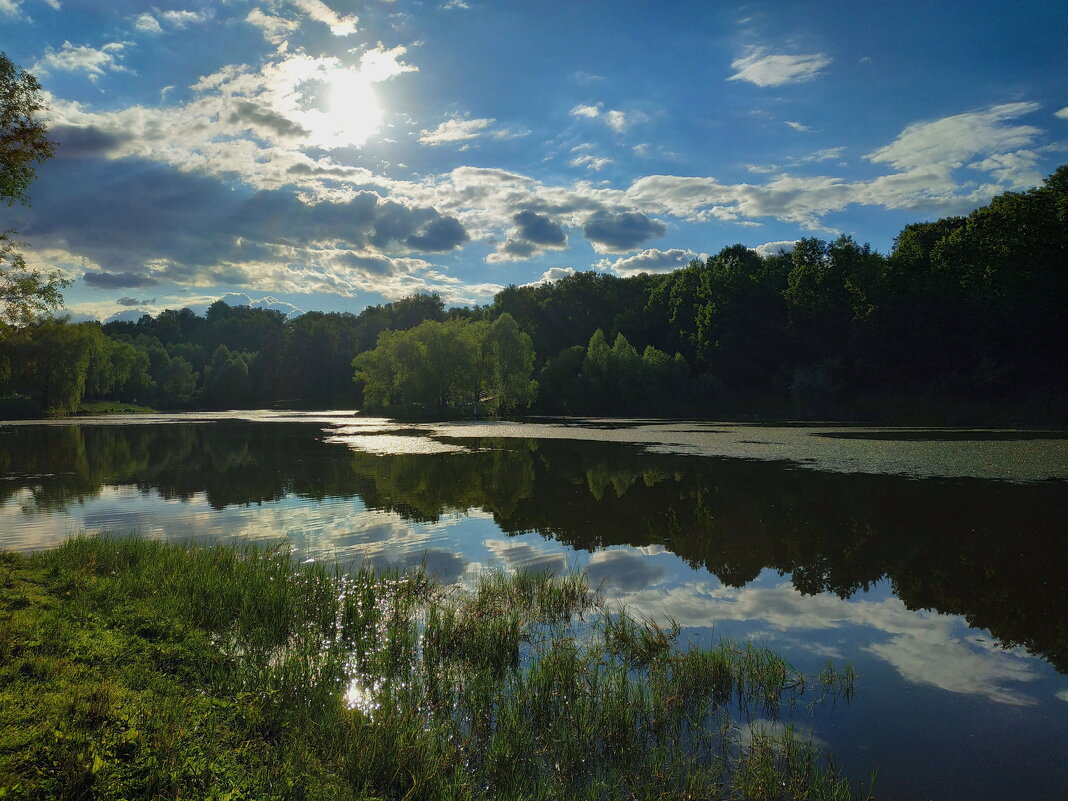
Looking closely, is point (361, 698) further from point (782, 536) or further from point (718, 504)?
point (718, 504)

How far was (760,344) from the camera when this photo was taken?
9238cm

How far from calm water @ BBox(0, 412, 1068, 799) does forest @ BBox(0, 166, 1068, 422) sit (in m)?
35.7

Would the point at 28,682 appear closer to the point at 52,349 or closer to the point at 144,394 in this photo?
the point at 52,349

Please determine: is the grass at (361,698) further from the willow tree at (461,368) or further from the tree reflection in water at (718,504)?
the willow tree at (461,368)

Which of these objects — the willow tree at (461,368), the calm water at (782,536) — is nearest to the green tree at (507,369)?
the willow tree at (461,368)

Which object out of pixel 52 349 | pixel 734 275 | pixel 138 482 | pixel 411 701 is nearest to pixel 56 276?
pixel 138 482

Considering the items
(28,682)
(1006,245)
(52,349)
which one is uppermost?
(1006,245)

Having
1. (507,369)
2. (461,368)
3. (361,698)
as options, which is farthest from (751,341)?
(361,698)

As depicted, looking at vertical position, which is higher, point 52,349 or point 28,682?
point 52,349

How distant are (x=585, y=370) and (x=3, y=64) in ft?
261

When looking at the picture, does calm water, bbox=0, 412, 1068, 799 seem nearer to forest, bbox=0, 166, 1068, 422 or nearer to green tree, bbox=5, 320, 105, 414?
forest, bbox=0, 166, 1068, 422

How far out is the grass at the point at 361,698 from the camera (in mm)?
5133

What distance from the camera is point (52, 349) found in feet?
267

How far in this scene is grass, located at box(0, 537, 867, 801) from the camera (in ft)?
16.8
